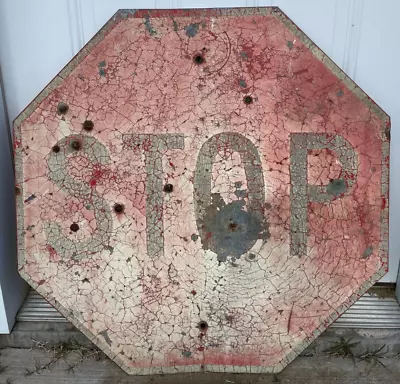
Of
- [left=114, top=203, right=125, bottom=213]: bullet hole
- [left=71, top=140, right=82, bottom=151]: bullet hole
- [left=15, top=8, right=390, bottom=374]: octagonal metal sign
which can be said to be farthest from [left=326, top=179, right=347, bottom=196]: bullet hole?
[left=71, top=140, right=82, bottom=151]: bullet hole

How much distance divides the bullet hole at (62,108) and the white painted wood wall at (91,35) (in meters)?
0.19

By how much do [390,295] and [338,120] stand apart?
646 millimetres

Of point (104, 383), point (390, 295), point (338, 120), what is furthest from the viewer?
point (390, 295)

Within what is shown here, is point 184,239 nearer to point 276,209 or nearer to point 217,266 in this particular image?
point 217,266

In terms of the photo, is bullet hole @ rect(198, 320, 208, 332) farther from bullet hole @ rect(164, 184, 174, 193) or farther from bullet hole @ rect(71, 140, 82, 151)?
bullet hole @ rect(71, 140, 82, 151)

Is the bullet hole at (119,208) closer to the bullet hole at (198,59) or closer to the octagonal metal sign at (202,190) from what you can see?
the octagonal metal sign at (202,190)

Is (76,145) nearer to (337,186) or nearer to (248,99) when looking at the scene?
(248,99)

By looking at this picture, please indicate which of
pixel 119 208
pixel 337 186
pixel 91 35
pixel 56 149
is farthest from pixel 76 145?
pixel 337 186

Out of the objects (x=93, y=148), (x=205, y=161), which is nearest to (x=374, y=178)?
(x=205, y=161)

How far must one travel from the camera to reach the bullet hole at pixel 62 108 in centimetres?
110

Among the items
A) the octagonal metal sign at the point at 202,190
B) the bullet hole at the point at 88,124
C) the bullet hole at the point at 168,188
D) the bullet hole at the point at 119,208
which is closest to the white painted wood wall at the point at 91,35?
the octagonal metal sign at the point at 202,190

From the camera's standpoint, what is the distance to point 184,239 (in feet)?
3.71

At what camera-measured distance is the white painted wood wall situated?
3.80 ft

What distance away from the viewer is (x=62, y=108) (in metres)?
1.10
